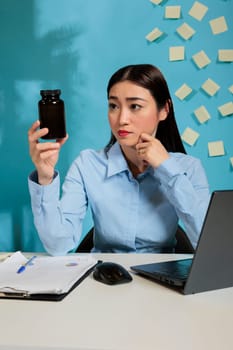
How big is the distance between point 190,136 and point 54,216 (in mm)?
1065

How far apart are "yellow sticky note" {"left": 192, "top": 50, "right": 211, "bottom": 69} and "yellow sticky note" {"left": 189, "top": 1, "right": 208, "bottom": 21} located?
0.17m

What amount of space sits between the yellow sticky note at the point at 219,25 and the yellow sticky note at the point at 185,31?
10cm

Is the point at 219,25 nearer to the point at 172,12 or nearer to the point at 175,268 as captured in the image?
the point at 172,12

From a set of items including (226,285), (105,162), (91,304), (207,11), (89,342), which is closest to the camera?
(89,342)

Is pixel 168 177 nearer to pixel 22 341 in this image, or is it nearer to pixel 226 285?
pixel 226 285

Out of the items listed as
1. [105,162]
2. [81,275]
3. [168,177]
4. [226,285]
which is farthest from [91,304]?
[105,162]

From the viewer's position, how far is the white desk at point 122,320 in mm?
762

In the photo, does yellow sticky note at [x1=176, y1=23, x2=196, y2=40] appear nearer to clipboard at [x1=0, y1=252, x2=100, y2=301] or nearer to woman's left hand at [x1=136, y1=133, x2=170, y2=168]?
woman's left hand at [x1=136, y1=133, x2=170, y2=168]

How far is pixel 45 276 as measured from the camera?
1.10 metres

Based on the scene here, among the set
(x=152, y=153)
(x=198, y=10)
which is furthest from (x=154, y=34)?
(x=152, y=153)

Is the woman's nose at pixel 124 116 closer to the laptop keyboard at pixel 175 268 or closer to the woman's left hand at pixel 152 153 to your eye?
the woman's left hand at pixel 152 153

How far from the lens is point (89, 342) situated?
76 centimetres

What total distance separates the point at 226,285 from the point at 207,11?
1.53 meters

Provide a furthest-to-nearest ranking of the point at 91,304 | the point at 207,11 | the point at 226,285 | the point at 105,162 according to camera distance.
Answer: the point at 207,11, the point at 105,162, the point at 226,285, the point at 91,304
